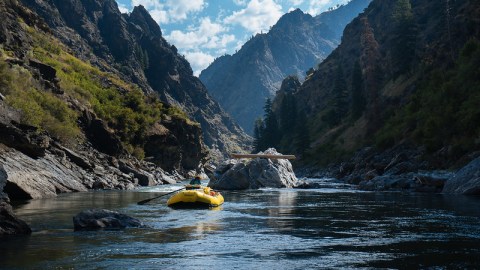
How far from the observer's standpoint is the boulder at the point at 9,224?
19.1 metres

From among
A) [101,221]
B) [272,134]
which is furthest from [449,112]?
[272,134]

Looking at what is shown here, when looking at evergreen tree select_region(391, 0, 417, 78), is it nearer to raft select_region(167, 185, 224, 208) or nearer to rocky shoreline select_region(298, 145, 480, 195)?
rocky shoreline select_region(298, 145, 480, 195)

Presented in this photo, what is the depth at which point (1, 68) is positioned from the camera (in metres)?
61.1

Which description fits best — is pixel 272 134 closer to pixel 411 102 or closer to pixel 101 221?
pixel 411 102

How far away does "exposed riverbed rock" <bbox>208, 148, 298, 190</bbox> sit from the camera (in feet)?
213

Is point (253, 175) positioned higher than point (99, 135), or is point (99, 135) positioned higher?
point (99, 135)

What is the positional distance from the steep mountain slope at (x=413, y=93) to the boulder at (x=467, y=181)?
6.47 m

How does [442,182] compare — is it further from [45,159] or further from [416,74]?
[416,74]

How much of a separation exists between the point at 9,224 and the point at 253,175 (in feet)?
161

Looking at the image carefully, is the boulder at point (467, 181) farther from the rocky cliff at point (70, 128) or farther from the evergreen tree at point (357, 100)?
the evergreen tree at point (357, 100)

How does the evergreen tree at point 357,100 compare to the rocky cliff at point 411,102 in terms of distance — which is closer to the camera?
the rocky cliff at point 411,102

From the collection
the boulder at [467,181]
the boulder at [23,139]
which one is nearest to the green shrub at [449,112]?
the boulder at [467,181]

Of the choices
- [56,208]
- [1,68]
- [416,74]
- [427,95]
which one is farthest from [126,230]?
[416,74]

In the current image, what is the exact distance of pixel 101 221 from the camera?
22.6m
